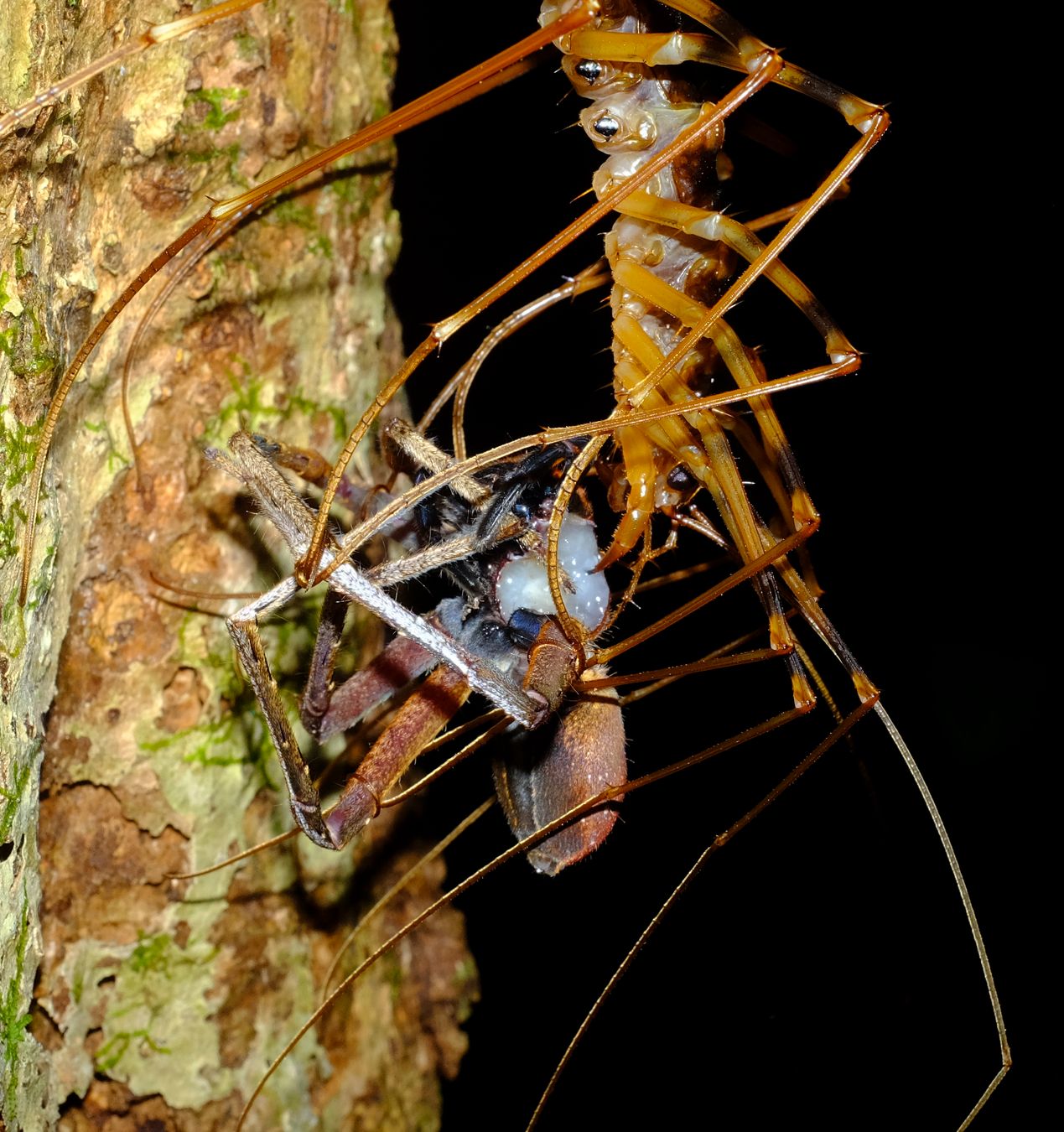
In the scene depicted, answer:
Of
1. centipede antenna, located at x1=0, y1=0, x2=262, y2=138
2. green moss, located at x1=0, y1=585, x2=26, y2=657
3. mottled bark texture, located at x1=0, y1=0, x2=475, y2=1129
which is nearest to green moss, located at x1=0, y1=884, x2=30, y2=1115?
mottled bark texture, located at x1=0, y1=0, x2=475, y2=1129

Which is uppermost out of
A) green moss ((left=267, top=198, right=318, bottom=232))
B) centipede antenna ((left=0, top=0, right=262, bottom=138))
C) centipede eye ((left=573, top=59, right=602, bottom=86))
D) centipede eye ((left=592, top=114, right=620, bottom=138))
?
centipede antenna ((left=0, top=0, right=262, bottom=138))

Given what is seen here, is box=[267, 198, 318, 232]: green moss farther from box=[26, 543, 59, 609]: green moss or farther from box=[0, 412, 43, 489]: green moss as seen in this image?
box=[26, 543, 59, 609]: green moss

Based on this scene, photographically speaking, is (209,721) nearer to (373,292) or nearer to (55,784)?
(55,784)

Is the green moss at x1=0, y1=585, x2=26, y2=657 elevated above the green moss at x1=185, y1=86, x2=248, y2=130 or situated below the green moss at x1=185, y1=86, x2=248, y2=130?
below

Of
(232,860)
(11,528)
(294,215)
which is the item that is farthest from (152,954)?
(294,215)

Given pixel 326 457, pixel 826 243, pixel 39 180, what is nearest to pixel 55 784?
pixel 326 457

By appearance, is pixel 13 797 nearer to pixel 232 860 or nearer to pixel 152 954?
pixel 232 860

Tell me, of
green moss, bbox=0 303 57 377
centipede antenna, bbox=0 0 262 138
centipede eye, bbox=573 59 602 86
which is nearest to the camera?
centipede antenna, bbox=0 0 262 138
